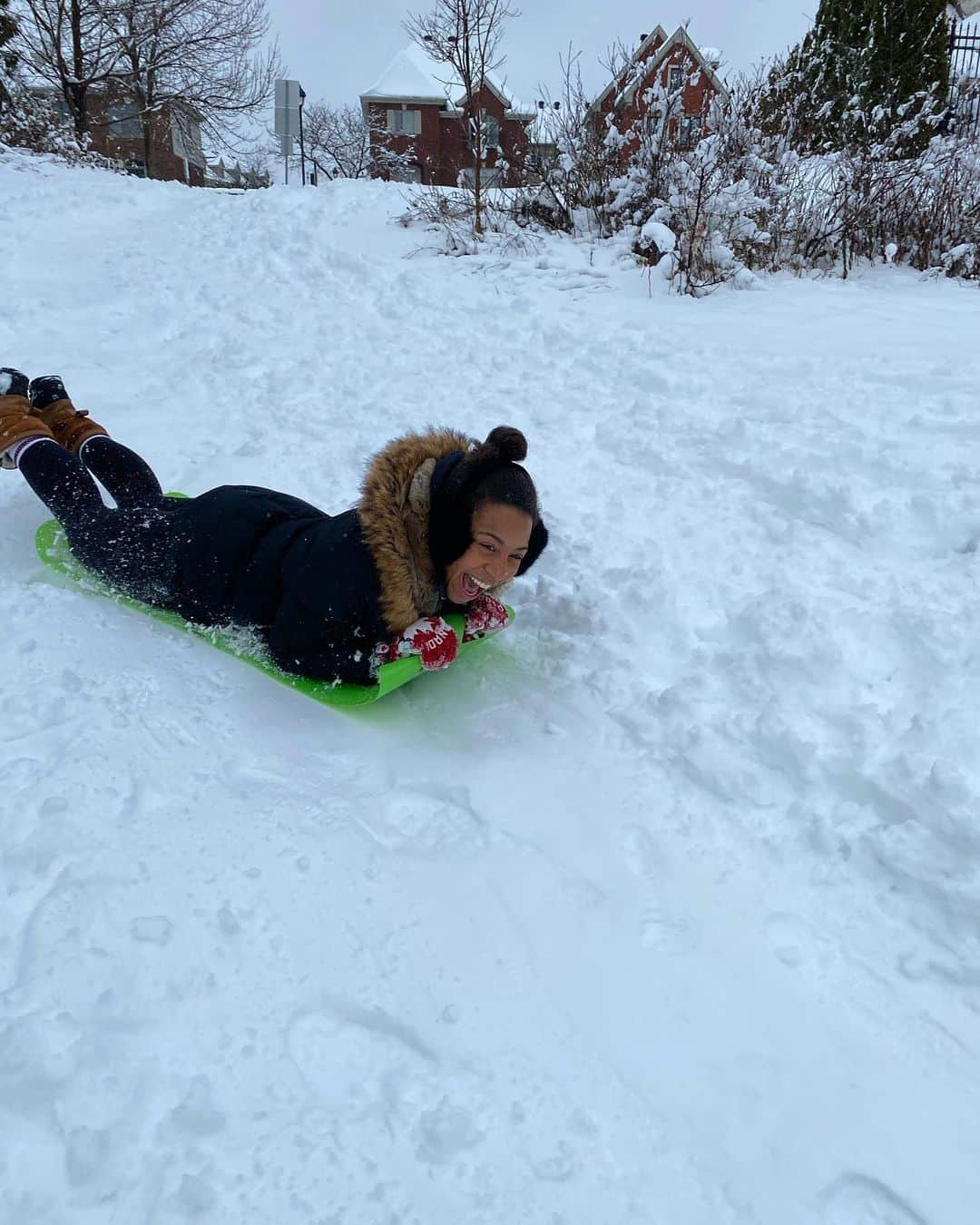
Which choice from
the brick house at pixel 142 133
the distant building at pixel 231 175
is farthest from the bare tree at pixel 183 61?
the distant building at pixel 231 175

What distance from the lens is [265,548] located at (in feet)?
8.11

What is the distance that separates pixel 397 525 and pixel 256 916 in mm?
1049

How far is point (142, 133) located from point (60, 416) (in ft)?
89.9

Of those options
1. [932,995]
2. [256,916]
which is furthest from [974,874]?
[256,916]

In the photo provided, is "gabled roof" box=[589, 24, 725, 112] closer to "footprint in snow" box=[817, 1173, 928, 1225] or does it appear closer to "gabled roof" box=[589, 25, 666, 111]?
"gabled roof" box=[589, 25, 666, 111]

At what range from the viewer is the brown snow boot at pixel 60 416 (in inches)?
125

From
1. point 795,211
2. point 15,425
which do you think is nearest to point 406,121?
point 795,211

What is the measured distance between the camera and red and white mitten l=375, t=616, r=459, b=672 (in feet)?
7.34

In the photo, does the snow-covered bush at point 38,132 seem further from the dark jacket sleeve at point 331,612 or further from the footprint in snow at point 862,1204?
the footprint in snow at point 862,1204

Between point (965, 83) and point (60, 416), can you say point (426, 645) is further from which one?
point (965, 83)

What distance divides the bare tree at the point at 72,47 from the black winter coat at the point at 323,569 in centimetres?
1700

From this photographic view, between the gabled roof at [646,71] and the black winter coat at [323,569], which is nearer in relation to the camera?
the black winter coat at [323,569]

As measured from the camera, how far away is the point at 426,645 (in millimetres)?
2238

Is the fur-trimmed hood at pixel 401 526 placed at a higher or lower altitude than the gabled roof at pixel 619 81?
lower
